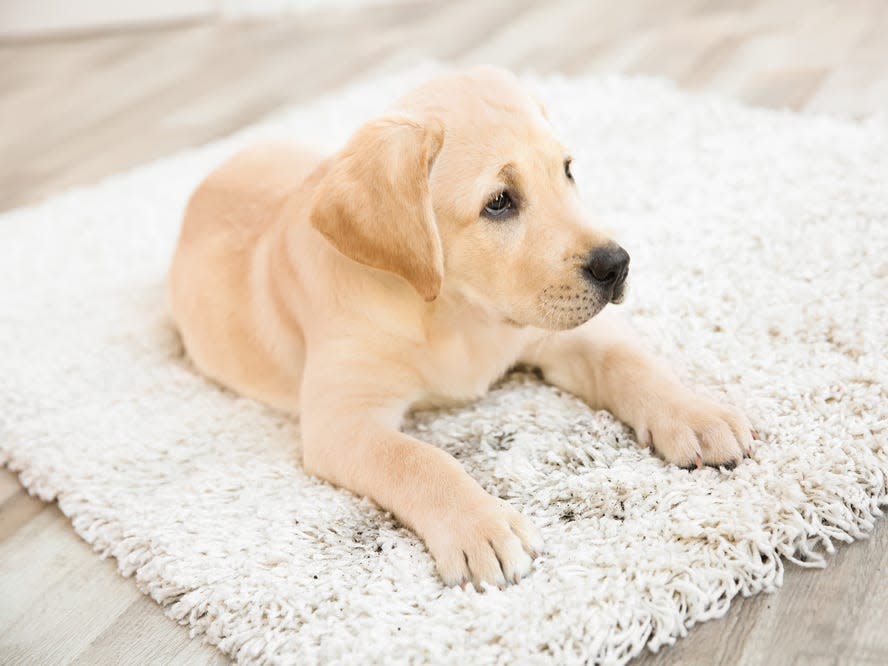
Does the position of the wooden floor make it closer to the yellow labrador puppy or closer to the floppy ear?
the yellow labrador puppy

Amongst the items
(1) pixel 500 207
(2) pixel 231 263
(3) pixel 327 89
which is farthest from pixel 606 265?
(3) pixel 327 89

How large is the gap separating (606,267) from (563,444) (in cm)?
38

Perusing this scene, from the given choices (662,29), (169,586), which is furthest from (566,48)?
(169,586)

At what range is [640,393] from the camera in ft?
6.76

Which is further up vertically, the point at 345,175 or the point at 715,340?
the point at 345,175

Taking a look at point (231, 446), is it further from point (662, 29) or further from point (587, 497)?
point (662, 29)

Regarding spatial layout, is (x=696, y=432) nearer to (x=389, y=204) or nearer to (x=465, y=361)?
(x=465, y=361)

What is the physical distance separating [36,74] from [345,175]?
14.0ft

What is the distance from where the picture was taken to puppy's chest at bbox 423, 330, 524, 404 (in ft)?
7.01

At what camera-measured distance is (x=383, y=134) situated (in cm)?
194

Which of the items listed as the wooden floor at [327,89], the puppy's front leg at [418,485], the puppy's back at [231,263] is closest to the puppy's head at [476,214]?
the puppy's front leg at [418,485]

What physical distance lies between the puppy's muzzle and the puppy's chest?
1.04 ft

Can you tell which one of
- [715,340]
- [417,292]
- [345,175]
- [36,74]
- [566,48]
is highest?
[345,175]

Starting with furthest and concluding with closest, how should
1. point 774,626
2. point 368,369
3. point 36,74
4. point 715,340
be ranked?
point 36,74
point 715,340
point 368,369
point 774,626
